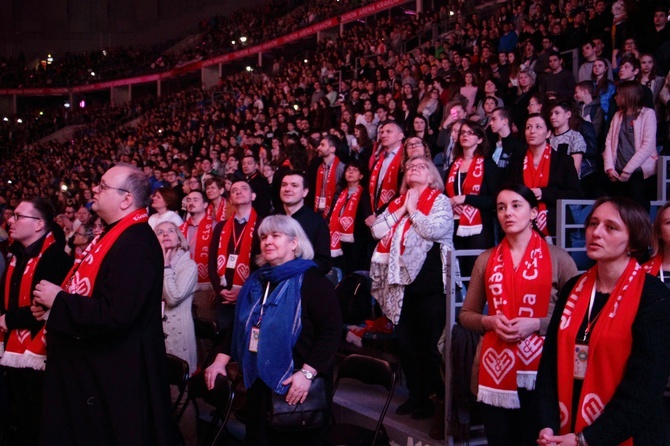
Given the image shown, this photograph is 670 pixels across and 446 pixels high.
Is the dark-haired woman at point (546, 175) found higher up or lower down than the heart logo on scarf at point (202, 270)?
higher up

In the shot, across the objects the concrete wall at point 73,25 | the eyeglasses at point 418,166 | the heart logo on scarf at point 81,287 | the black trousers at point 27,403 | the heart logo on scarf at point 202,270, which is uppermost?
the concrete wall at point 73,25

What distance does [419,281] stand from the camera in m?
3.95

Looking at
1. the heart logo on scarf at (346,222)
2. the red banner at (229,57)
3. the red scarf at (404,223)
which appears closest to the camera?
the red scarf at (404,223)

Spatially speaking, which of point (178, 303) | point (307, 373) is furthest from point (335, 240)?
point (307, 373)

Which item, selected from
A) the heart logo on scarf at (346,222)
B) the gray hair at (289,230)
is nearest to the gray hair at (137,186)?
the gray hair at (289,230)

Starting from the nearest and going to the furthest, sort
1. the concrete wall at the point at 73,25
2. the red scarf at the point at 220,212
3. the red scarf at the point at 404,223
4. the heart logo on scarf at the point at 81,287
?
1. the heart logo on scarf at the point at 81,287
2. the red scarf at the point at 404,223
3. the red scarf at the point at 220,212
4. the concrete wall at the point at 73,25

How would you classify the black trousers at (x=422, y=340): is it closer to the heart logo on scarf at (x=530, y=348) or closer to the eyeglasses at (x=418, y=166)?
the eyeglasses at (x=418, y=166)

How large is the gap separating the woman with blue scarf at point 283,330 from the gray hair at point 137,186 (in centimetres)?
57

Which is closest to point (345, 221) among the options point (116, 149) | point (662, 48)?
point (662, 48)

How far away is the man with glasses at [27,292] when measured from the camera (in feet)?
11.7

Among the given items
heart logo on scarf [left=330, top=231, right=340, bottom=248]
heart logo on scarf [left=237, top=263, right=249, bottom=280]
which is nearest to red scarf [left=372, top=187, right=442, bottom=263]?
heart logo on scarf [left=237, top=263, right=249, bottom=280]

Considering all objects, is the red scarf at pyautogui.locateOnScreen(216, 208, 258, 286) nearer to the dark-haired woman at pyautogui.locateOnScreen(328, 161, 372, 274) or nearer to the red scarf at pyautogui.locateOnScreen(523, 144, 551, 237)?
the dark-haired woman at pyautogui.locateOnScreen(328, 161, 372, 274)

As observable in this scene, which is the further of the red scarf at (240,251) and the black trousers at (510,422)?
the red scarf at (240,251)

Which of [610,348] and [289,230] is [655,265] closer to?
[610,348]
